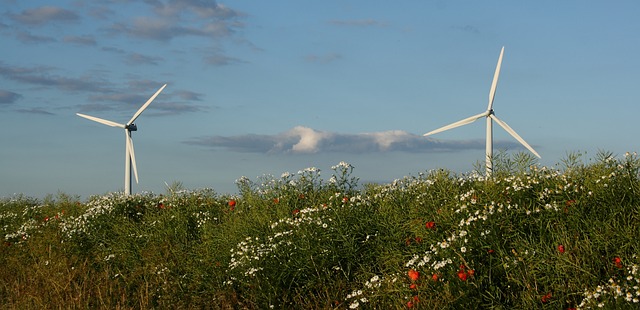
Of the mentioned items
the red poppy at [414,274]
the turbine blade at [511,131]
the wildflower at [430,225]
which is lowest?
the red poppy at [414,274]

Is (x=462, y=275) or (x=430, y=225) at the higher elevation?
(x=430, y=225)

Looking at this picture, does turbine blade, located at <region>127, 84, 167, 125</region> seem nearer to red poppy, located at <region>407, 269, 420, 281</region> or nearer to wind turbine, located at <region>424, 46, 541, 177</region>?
wind turbine, located at <region>424, 46, 541, 177</region>

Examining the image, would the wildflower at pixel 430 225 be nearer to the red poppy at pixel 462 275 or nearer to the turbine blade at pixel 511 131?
the red poppy at pixel 462 275

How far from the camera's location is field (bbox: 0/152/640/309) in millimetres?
9016

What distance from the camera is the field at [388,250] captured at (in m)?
9.02

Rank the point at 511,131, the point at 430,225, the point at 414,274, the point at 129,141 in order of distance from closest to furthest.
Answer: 1. the point at 414,274
2. the point at 430,225
3. the point at 511,131
4. the point at 129,141

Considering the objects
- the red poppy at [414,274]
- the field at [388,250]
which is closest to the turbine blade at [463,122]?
the field at [388,250]

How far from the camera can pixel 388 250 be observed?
10.7 m

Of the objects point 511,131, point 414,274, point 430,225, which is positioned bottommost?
point 414,274

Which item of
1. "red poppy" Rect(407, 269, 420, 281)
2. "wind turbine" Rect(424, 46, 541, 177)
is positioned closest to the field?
"red poppy" Rect(407, 269, 420, 281)

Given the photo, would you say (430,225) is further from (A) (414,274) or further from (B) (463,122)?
(B) (463,122)

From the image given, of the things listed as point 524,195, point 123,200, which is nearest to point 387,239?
point 524,195

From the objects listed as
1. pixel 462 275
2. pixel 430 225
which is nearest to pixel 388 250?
pixel 430 225

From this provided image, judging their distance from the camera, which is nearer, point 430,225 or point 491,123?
point 430,225
